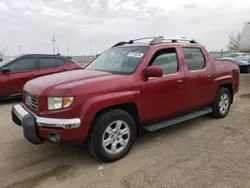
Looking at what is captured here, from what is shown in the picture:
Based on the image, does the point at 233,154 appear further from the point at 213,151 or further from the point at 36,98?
the point at 36,98

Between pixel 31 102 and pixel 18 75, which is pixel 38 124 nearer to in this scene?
pixel 31 102

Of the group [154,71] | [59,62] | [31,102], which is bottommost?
[31,102]

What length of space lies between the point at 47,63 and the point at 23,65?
81cm

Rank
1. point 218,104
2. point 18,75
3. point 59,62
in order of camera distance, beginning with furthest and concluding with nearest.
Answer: point 59,62, point 18,75, point 218,104

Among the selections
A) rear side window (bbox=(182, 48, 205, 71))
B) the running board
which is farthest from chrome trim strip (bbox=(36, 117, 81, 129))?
rear side window (bbox=(182, 48, 205, 71))

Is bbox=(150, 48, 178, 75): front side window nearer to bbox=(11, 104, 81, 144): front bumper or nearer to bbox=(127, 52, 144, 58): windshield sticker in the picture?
bbox=(127, 52, 144, 58): windshield sticker

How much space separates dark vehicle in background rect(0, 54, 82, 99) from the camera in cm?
730

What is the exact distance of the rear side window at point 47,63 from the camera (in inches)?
317

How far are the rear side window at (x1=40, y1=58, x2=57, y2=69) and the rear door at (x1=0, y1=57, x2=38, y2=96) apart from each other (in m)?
0.21

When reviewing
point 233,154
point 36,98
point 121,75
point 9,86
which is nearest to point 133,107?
point 121,75

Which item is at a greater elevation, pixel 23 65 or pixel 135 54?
pixel 135 54

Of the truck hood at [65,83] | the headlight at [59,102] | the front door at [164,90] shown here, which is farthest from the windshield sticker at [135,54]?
the headlight at [59,102]

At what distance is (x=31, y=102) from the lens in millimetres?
3350

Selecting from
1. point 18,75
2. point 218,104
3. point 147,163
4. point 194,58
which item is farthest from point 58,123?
point 18,75
